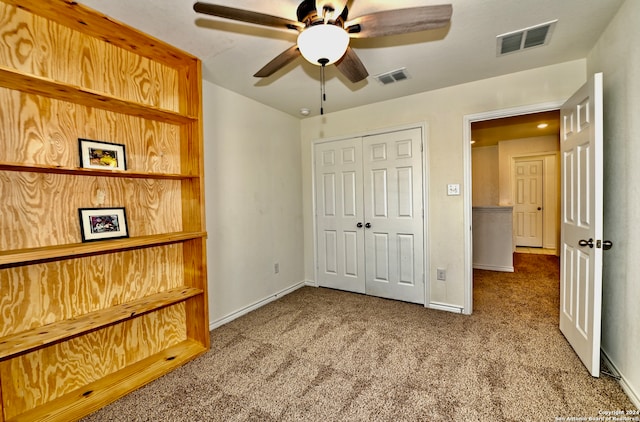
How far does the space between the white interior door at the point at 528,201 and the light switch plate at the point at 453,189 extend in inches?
167

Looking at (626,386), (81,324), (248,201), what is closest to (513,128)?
(626,386)

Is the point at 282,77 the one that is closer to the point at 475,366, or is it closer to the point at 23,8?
the point at 23,8

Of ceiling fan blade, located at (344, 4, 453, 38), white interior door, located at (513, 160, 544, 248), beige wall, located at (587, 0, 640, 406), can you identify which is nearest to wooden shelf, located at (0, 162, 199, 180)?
ceiling fan blade, located at (344, 4, 453, 38)

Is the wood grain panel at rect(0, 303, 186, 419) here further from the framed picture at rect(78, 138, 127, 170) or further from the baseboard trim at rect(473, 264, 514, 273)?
the baseboard trim at rect(473, 264, 514, 273)

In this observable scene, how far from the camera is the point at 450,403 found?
1.66 m

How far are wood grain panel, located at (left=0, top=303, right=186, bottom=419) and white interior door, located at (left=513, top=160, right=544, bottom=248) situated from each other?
22.6 feet

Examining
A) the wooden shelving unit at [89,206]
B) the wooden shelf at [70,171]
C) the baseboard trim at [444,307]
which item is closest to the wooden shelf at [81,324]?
the wooden shelving unit at [89,206]

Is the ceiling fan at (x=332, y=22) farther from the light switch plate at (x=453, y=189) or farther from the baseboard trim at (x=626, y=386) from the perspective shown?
the baseboard trim at (x=626, y=386)

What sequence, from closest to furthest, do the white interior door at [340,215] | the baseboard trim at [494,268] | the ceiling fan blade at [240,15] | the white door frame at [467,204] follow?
the ceiling fan blade at [240,15], the white door frame at [467,204], the white interior door at [340,215], the baseboard trim at [494,268]

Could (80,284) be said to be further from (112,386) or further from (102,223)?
(112,386)

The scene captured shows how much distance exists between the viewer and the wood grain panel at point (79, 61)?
159 cm

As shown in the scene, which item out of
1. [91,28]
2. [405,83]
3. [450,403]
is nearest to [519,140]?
[405,83]

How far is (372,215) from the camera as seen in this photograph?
3.51m

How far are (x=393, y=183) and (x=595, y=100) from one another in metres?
1.83
